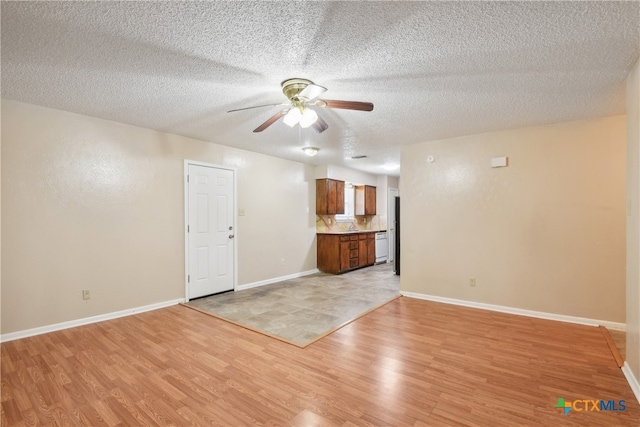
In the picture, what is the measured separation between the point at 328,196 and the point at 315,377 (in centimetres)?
448

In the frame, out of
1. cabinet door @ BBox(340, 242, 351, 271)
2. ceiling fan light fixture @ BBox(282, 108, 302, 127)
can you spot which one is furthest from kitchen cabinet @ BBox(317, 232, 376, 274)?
ceiling fan light fixture @ BBox(282, 108, 302, 127)

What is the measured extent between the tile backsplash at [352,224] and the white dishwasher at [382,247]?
33 cm

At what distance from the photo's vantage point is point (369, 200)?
767 centimetres

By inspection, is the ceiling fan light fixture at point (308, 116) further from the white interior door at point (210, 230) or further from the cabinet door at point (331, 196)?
the cabinet door at point (331, 196)

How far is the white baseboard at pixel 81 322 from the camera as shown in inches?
115

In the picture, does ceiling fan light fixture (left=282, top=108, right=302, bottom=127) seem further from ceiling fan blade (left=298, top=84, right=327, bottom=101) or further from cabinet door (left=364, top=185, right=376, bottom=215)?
cabinet door (left=364, top=185, right=376, bottom=215)

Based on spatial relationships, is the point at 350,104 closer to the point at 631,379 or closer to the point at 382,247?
the point at 631,379

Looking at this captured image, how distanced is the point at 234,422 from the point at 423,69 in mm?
2804

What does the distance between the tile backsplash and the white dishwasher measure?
33 cm

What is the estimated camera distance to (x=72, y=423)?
5.77 ft

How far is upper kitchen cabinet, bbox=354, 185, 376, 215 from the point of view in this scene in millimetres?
7539

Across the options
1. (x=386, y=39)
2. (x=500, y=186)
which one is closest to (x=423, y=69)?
(x=386, y=39)

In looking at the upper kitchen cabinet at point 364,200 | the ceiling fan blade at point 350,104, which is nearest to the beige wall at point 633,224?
the ceiling fan blade at point 350,104

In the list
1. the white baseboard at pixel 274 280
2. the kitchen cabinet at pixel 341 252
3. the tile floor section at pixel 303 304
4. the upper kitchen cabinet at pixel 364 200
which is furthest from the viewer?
the upper kitchen cabinet at pixel 364 200
